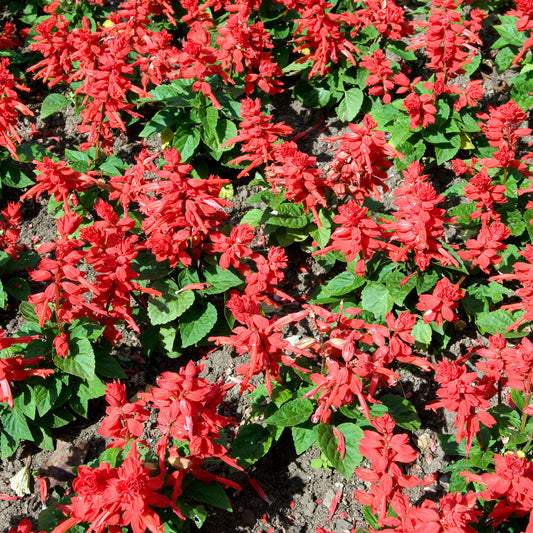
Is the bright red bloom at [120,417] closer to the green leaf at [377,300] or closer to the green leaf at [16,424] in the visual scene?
the green leaf at [16,424]

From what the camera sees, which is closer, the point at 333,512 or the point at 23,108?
the point at 333,512

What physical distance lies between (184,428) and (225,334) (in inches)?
41.4

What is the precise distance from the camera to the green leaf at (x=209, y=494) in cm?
248

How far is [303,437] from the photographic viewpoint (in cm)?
271

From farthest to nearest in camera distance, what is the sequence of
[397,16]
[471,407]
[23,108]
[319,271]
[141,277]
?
1. [397,16]
2. [319,271]
3. [23,108]
4. [141,277]
5. [471,407]

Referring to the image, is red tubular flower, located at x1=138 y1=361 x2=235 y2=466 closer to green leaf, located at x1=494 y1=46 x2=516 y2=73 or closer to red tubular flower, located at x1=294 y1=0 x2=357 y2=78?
red tubular flower, located at x1=294 y1=0 x2=357 y2=78

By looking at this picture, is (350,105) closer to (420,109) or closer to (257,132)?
(420,109)

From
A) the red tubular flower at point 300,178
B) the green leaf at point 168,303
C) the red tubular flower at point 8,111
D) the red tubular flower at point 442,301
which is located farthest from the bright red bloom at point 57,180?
the red tubular flower at point 442,301

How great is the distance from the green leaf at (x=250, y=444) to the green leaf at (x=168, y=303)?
2.30 ft

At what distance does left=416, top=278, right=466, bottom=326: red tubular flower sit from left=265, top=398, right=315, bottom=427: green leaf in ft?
2.41

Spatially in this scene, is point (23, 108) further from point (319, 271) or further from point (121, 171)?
point (319, 271)

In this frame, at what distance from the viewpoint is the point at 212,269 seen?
3.29 metres

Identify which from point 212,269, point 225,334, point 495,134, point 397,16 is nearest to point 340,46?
point 397,16

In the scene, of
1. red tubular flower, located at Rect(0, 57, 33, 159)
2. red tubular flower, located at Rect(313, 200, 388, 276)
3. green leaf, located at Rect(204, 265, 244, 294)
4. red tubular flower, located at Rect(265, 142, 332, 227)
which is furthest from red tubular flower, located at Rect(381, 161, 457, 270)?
red tubular flower, located at Rect(0, 57, 33, 159)
